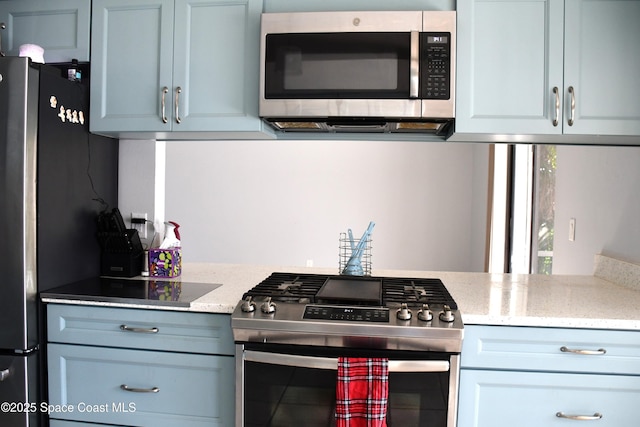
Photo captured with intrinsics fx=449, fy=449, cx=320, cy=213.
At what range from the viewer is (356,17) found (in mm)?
1740

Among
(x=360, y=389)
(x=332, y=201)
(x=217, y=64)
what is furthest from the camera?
(x=332, y=201)

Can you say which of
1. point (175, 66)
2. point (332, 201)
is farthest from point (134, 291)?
point (332, 201)

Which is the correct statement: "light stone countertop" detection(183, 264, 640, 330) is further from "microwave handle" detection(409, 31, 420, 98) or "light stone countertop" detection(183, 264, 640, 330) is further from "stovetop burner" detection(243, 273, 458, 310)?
"microwave handle" detection(409, 31, 420, 98)

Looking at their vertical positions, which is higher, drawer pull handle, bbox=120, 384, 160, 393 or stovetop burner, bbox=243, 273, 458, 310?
stovetop burner, bbox=243, 273, 458, 310

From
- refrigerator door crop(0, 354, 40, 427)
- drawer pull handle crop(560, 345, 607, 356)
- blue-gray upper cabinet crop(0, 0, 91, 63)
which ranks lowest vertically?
refrigerator door crop(0, 354, 40, 427)

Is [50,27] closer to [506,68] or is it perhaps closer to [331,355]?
[331,355]

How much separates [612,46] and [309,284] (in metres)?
1.51

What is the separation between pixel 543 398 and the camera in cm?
149

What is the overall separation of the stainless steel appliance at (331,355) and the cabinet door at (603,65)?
0.97 metres

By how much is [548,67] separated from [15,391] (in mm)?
2329

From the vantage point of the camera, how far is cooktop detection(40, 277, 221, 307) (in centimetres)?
162

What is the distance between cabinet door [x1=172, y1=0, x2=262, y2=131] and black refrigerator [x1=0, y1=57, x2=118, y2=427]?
46 cm

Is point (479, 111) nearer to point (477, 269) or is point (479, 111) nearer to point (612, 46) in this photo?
point (612, 46)

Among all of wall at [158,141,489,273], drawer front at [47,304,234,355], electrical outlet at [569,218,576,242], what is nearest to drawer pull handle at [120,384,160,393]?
drawer front at [47,304,234,355]
